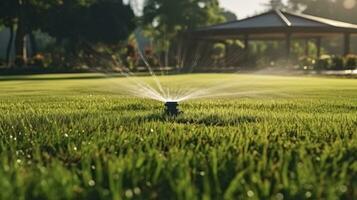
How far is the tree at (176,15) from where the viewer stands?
199 feet

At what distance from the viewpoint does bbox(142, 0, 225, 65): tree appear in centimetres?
6053

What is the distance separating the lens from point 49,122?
6.53 meters

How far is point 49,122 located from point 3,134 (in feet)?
2.63

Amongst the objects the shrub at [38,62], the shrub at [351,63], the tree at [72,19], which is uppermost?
→ the tree at [72,19]

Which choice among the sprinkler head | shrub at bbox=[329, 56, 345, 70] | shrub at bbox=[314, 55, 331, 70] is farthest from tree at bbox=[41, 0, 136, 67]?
the sprinkler head

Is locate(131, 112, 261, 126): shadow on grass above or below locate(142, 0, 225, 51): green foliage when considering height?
below

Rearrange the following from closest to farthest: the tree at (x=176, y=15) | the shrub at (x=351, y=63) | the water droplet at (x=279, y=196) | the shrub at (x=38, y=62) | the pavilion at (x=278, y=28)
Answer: the water droplet at (x=279, y=196) → the shrub at (x=351, y=63) → the pavilion at (x=278, y=28) → the shrub at (x=38, y=62) → the tree at (x=176, y=15)

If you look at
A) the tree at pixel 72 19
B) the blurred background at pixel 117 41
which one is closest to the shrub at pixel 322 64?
the blurred background at pixel 117 41

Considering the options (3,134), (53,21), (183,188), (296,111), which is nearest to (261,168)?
(183,188)

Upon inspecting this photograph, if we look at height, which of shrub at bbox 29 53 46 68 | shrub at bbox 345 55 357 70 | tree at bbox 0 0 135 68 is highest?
tree at bbox 0 0 135 68

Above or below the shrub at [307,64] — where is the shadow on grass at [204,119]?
above

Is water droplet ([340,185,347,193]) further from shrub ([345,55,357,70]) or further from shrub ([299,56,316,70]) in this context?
shrub ([345,55,357,70])

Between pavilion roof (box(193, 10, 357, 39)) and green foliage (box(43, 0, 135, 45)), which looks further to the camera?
green foliage (box(43, 0, 135, 45))

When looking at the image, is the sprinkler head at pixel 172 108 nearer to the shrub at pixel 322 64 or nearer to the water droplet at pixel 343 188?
the water droplet at pixel 343 188
